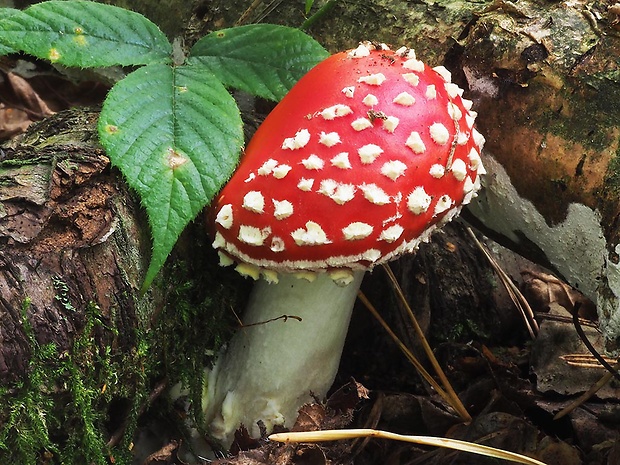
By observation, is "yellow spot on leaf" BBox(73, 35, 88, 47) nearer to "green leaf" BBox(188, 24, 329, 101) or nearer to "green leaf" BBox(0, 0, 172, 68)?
"green leaf" BBox(0, 0, 172, 68)

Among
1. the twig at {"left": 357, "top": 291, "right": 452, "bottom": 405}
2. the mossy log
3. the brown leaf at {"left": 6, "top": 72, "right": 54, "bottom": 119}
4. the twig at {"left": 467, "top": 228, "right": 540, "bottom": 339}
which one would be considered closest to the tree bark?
the mossy log

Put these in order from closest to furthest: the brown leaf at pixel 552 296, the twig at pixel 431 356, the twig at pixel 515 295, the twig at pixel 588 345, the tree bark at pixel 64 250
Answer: the tree bark at pixel 64 250, the twig at pixel 588 345, the twig at pixel 431 356, the twig at pixel 515 295, the brown leaf at pixel 552 296

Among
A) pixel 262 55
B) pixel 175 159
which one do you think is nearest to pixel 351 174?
pixel 175 159

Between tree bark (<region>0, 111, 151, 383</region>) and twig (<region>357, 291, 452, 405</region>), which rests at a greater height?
tree bark (<region>0, 111, 151, 383</region>)

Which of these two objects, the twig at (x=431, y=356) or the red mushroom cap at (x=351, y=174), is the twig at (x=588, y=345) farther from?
the red mushroom cap at (x=351, y=174)

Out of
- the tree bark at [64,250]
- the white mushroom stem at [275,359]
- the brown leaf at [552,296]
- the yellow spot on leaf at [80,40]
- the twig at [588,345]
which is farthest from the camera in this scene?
the brown leaf at [552,296]

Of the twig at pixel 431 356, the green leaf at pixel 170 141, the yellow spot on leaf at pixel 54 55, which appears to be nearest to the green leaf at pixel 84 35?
the yellow spot on leaf at pixel 54 55

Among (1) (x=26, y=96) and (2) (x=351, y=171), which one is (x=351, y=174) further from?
(1) (x=26, y=96)
